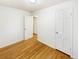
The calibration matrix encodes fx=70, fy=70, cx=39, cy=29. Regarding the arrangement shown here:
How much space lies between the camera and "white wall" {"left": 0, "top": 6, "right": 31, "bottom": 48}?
397 cm

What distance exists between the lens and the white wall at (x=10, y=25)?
3.97 metres

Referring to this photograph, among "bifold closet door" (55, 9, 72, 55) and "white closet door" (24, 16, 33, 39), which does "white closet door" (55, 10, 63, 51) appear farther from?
"white closet door" (24, 16, 33, 39)

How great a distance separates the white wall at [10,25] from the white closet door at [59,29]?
281 cm

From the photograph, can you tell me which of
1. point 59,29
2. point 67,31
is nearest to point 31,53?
point 59,29

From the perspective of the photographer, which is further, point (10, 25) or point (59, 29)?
point (10, 25)

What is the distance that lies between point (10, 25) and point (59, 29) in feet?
9.82

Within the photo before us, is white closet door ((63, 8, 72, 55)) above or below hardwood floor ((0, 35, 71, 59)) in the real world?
above

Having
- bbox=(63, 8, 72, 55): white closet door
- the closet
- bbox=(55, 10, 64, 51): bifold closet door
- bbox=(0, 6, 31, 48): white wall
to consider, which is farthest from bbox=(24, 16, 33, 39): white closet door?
bbox=(63, 8, 72, 55): white closet door

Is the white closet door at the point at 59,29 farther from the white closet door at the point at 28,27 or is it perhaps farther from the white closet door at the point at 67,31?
the white closet door at the point at 28,27

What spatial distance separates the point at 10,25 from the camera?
4.45 meters

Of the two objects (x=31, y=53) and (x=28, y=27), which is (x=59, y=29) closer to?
(x=31, y=53)

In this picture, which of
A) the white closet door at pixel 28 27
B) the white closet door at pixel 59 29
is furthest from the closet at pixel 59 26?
the white closet door at pixel 28 27

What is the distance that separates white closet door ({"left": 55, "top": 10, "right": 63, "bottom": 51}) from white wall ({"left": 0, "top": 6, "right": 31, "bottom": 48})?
2.81 m

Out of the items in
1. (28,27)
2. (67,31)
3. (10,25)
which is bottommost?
(67,31)
